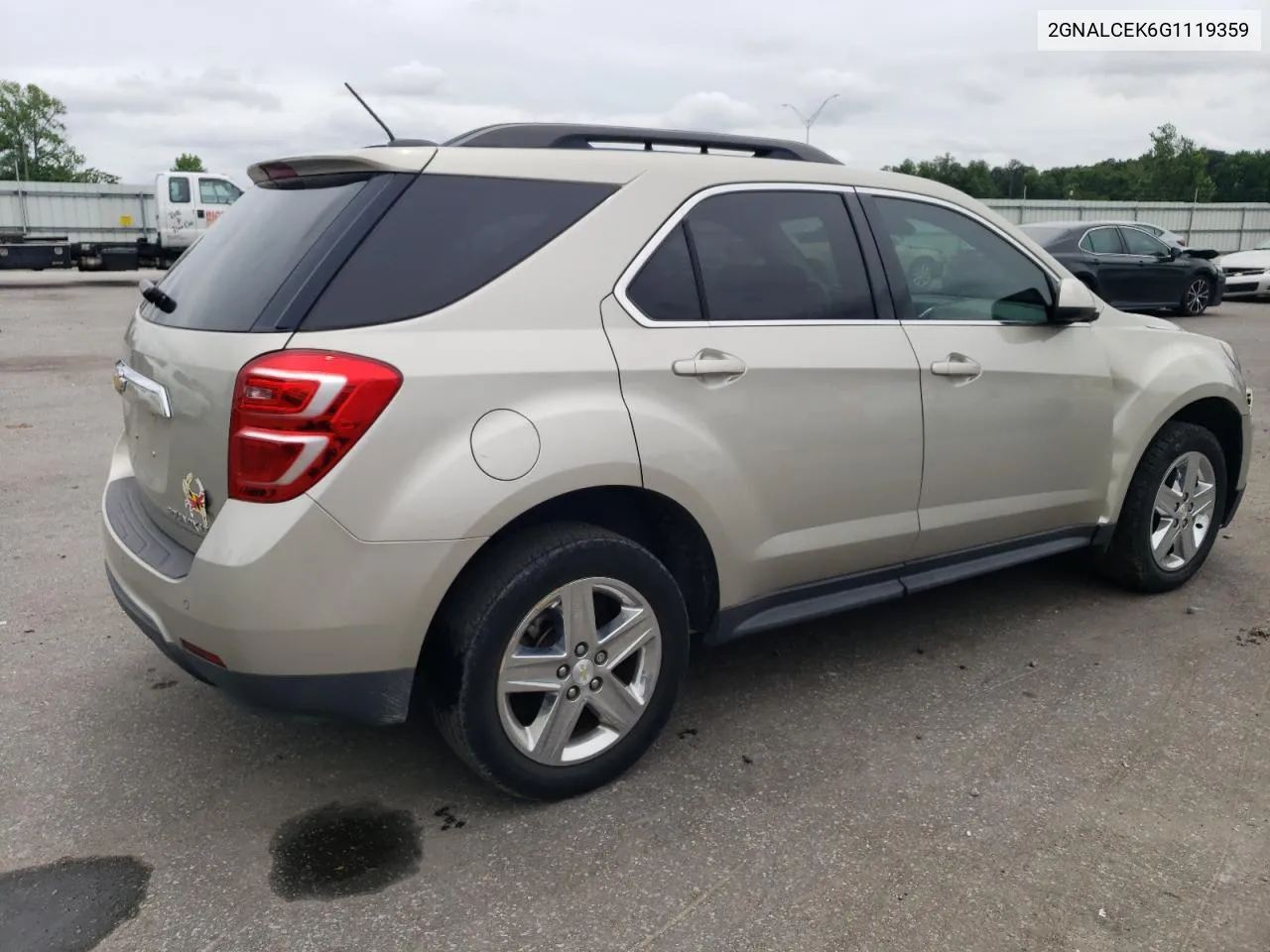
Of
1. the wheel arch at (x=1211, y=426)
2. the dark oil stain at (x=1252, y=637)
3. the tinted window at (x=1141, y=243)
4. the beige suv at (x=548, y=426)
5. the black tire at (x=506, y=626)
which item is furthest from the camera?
the tinted window at (x=1141, y=243)

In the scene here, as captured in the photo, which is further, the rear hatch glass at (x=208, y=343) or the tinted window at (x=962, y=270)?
the tinted window at (x=962, y=270)

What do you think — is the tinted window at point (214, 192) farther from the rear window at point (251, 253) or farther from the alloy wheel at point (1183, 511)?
the alloy wheel at point (1183, 511)

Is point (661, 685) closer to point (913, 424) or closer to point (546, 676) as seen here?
point (546, 676)

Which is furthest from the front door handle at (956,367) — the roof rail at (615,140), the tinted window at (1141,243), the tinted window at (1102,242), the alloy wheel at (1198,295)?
the alloy wheel at (1198,295)

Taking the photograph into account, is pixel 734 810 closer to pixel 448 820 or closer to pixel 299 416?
pixel 448 820

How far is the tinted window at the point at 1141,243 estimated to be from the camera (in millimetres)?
16500

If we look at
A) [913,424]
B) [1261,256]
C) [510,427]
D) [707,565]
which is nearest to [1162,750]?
[913,424]

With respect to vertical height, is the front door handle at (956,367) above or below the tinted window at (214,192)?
below

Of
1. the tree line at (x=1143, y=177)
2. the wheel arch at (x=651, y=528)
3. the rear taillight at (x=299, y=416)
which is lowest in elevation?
the wheel arch at (x=651, y=528)

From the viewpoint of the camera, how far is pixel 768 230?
3410 mm

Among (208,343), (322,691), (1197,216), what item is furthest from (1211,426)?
(1197,216)

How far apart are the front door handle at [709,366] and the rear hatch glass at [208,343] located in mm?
958

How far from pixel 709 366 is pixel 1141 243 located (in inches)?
626

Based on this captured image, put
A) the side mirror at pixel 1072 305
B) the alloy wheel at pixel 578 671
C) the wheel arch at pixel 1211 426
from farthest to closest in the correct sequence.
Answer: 1. the wheel arch at pixel 1211 426
2. the side mirror at pixel 1072 305
3. the alloy wheel at pixel 578 671
